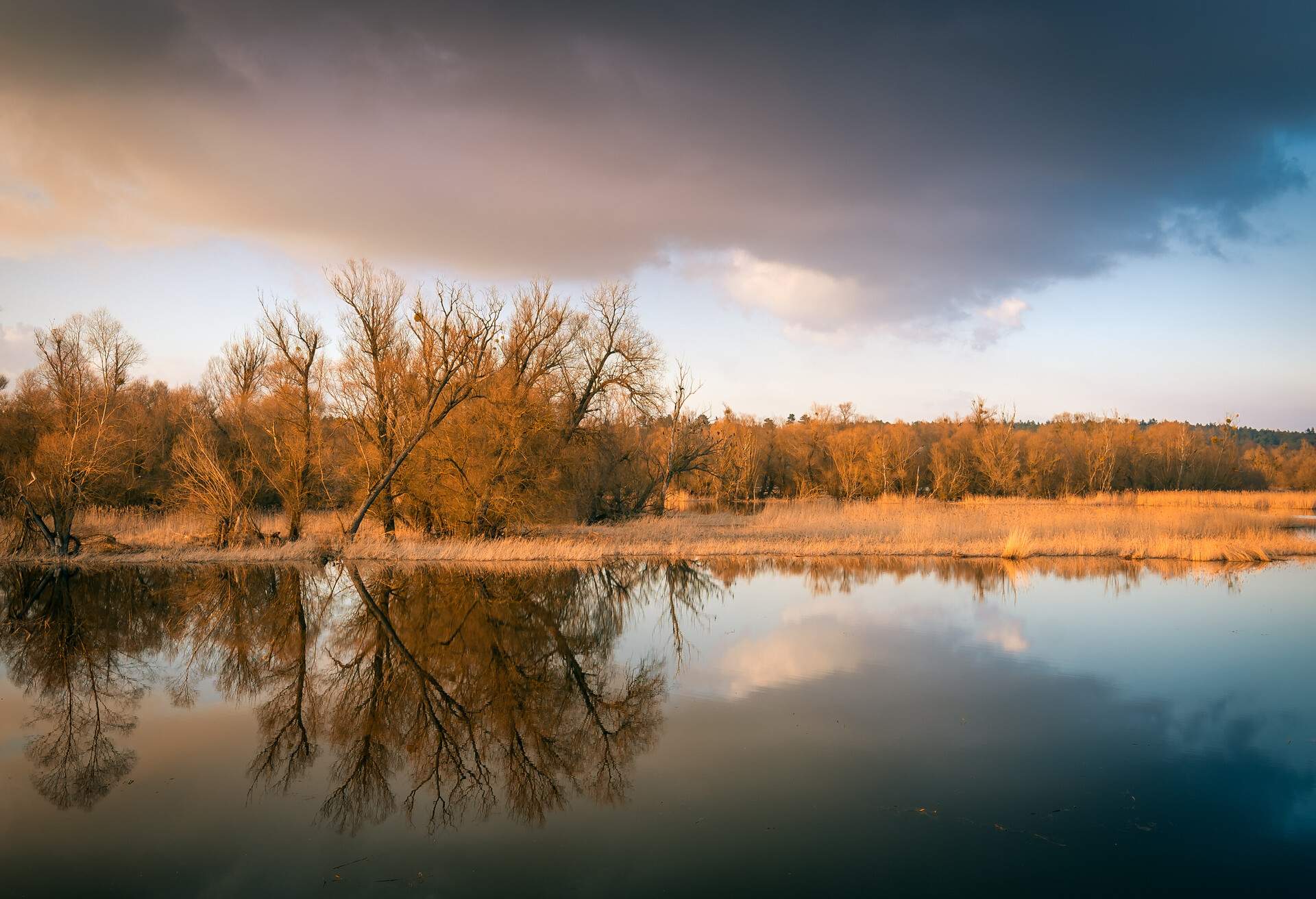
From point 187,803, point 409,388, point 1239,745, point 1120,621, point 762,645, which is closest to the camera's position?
point 187,803

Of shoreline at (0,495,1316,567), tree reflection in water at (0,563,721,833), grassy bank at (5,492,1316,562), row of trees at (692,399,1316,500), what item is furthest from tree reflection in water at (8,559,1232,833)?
row of trees at (692,399,1316,500)

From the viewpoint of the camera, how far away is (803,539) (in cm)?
2586

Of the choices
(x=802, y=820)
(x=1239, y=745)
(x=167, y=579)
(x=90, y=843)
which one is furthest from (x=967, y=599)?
(x=167, y=579)

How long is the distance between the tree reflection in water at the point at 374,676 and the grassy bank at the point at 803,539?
111 inches

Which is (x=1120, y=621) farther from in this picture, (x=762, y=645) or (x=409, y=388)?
(x=409, y=388)

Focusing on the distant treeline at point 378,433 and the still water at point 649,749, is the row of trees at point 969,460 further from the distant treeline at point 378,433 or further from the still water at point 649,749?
the still water at point 649,749

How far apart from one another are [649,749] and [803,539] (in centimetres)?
1848

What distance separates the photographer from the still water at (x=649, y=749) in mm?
5766

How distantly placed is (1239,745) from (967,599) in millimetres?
8171

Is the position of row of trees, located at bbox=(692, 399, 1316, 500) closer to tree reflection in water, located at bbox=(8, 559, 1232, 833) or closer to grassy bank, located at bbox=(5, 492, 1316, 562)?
grassy bank, located at bbox=(5, 492, 1316, 562)

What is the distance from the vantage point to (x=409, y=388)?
75.6ft

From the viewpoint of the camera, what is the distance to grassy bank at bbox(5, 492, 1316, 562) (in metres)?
21.5

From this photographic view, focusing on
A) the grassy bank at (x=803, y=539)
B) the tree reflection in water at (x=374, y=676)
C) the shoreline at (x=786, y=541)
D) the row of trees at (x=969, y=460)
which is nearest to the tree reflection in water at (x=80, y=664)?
the tree reflection in water at (x=374, y=676)

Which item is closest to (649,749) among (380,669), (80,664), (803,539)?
(380,669)
